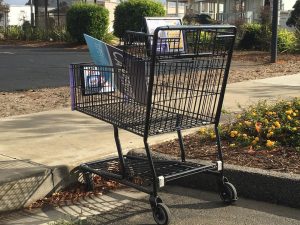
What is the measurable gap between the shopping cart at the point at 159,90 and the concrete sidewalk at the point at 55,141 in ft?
1.41

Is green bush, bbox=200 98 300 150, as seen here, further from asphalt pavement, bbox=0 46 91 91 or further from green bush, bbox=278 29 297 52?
green bush, bbox=278 29 297 52

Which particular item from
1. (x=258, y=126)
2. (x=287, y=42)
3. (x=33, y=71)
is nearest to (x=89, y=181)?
(x=258, y=126)

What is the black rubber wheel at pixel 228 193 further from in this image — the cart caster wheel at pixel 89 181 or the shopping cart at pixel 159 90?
the cart caster wheel at pixel 89 181

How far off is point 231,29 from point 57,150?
7.70ft

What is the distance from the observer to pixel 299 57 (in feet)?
57.6

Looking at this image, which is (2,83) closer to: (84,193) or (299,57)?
(84,193)

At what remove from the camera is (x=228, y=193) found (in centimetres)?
459

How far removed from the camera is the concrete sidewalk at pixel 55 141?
4.99 metres

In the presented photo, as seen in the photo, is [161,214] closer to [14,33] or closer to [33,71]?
[33,71]

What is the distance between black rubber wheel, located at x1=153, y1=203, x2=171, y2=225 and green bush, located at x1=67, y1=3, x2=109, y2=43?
2109 centimetres

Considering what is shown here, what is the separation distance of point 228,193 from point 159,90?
3.63 ft

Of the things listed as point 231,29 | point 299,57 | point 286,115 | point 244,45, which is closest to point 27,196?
A: point 231,29

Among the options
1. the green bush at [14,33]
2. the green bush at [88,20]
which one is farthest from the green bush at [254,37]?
the green bush at [14,33]

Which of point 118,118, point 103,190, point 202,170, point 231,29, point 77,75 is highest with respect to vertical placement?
point 231,29
